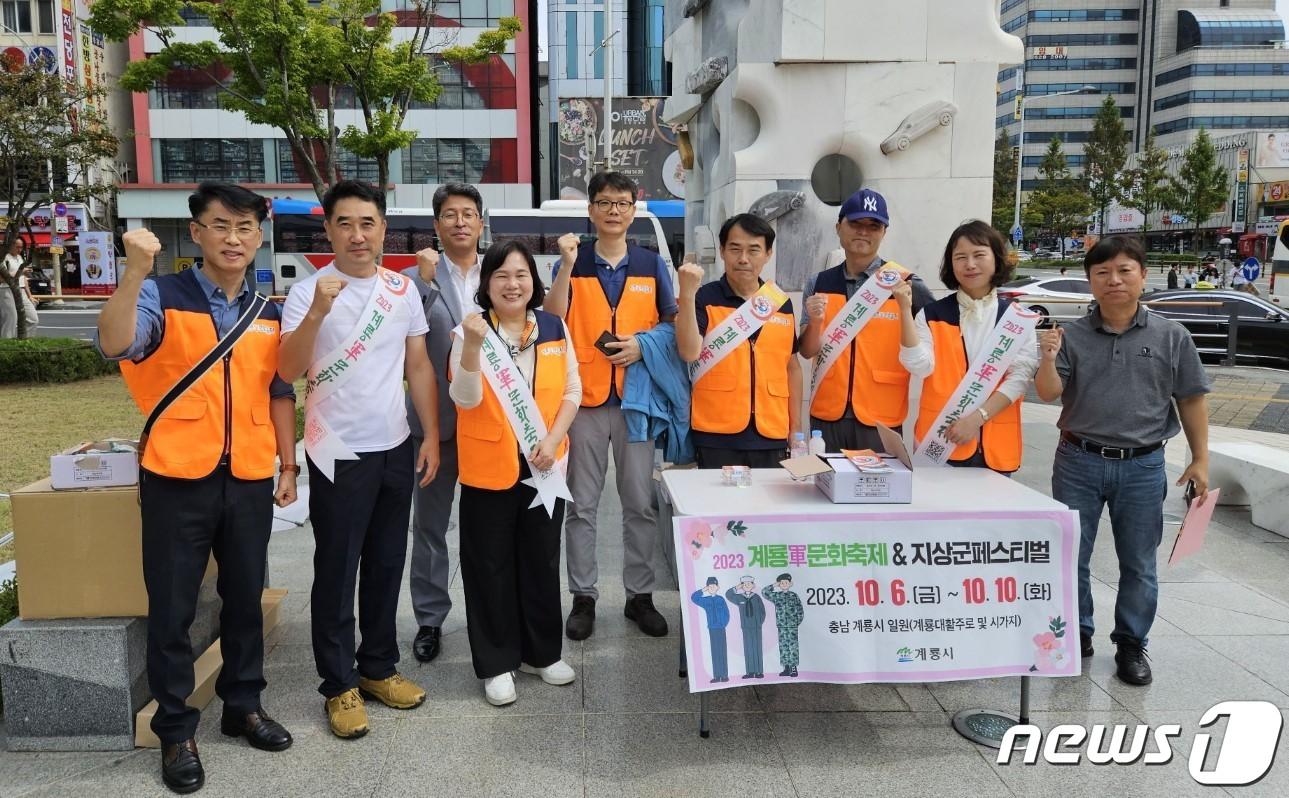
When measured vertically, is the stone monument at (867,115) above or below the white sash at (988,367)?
above

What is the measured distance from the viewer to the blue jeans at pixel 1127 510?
11.9ft

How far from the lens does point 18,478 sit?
7293 mm

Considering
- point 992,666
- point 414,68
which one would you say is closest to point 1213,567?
point 992,666

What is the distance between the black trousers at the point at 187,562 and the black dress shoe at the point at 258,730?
19cm

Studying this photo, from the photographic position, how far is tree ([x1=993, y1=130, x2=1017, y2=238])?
42.9 meters

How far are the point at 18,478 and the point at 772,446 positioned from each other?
6.32 m

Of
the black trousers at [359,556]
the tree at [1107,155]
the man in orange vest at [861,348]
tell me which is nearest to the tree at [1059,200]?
the tree at [1107,155]

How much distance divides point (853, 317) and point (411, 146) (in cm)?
3132

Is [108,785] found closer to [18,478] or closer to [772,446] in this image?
[772,446]

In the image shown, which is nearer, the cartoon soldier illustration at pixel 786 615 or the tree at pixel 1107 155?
the cartoon soldier illustration at pixel 786 615

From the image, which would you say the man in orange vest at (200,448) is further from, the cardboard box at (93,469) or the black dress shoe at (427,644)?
the black dress shoe at (427,644)

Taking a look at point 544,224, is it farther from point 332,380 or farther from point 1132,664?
point 1132,664

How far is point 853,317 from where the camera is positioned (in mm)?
3996

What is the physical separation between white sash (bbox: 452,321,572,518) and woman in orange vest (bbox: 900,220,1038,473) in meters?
1.51
